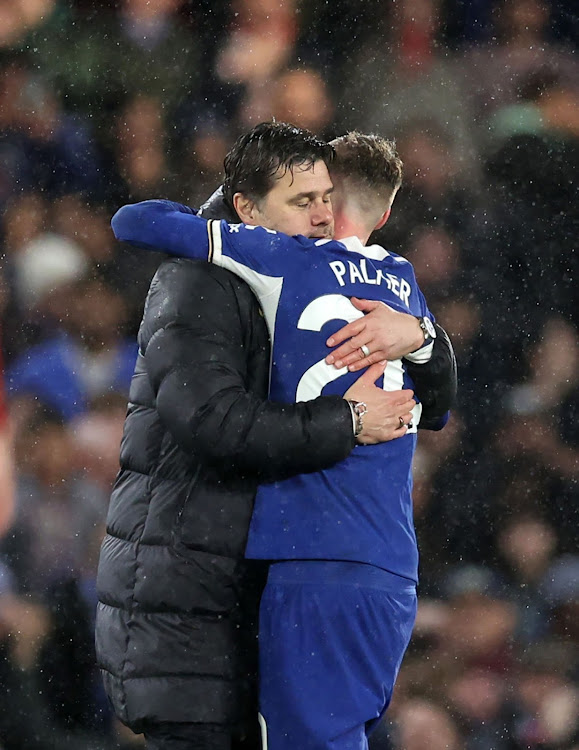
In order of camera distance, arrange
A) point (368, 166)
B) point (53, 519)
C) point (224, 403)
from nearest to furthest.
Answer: point (224, 403)
point (368, 166)
point (53, 519)

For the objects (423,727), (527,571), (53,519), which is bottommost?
(423,727)

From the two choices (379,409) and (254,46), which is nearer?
(379,409)

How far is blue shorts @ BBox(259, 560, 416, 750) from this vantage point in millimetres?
941

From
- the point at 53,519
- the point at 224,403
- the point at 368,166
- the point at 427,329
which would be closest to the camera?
the point at 224,403

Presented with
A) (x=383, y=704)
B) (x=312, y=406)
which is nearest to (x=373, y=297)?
(x=312, y=406)

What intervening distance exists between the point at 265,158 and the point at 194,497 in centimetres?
32

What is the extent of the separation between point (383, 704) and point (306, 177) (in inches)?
19.0

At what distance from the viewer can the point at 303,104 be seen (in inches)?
72.8

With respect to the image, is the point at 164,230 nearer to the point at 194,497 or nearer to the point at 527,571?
the point at 194,497

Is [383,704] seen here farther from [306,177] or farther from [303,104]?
[303,104]

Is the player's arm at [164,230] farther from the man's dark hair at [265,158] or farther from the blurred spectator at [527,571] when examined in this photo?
the blurred spectator at [527,571]

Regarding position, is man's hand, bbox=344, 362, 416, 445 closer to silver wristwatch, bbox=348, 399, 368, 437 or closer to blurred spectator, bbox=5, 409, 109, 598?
silver wristwatch, bbox=348, 399, 368, 437

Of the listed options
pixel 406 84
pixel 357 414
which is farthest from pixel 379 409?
pixel 406 84

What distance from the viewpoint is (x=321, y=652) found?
37.4 inches
